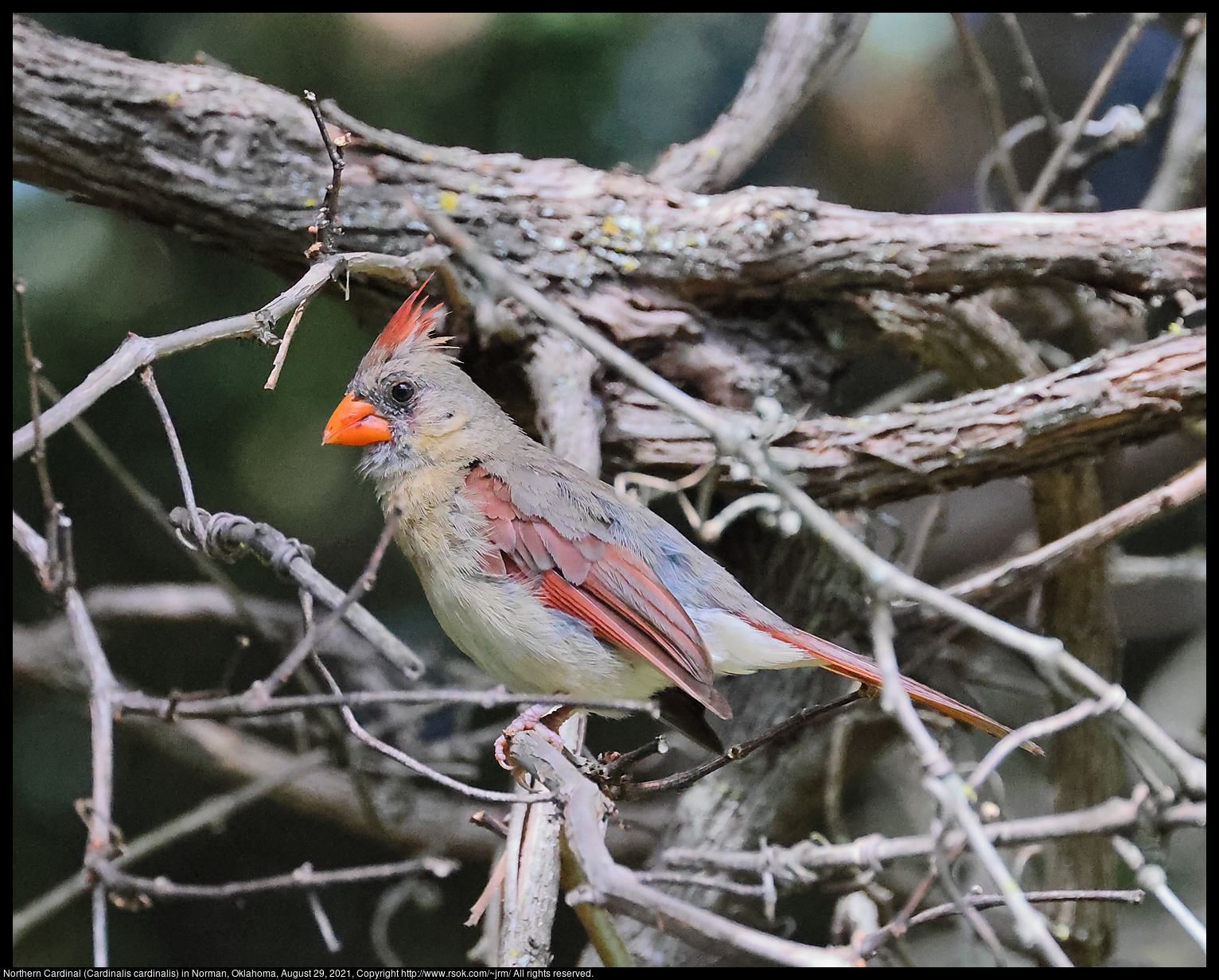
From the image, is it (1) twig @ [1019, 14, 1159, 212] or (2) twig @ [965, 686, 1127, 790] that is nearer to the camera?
(2) twig @ [965, 686, 1127, 790]

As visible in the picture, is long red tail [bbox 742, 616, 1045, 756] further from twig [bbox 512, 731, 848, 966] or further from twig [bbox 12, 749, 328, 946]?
twig [bbox 12, 749, 328, 946]

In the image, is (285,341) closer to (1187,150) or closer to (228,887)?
(228,887)

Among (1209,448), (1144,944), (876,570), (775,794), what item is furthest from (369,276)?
(1144,944)

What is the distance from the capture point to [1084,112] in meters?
2.35

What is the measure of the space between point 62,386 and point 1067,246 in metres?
1.93

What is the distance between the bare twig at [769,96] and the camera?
2.20 m

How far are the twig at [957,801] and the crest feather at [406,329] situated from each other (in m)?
0.92

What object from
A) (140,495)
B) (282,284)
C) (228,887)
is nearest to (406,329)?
(282,284)

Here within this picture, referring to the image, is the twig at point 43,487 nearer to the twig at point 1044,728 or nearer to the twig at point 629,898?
the twig at point 629,898

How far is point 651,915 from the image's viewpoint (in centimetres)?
76

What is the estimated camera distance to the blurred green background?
6.15 ft

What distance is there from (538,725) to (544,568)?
224 millimetres

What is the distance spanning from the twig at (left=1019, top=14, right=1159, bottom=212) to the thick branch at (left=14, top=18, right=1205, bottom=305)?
0.49 metres

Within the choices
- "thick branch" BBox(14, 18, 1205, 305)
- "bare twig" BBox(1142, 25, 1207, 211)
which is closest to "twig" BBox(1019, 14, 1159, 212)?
"bare twig" BBox(1142, 25, 1207, 211)
